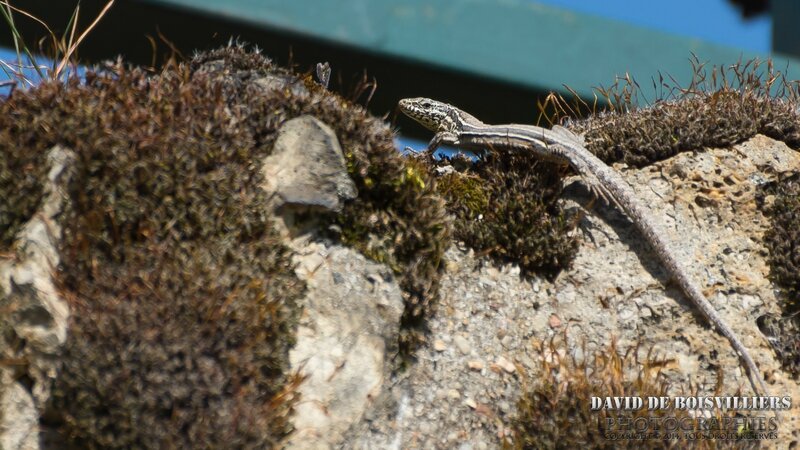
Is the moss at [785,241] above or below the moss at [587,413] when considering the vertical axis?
above

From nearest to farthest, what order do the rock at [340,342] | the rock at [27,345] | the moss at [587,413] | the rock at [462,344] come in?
the rock at [27,345] < the rock at [340,342] < the moss at [587,413] < the rock at [462,344]

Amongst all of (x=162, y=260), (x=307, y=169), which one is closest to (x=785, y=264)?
(x=307, y=169)

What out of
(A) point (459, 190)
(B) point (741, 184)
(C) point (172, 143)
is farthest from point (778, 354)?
(C) point (172, 143)

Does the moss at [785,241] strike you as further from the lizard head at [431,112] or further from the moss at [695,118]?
the lizard head at [431,112]

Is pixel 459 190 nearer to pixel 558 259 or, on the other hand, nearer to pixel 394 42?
pixel 558 259

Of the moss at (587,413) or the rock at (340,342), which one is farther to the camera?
the moss at (587,413)

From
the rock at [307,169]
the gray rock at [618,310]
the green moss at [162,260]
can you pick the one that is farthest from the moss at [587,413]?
the rock at [307,169]

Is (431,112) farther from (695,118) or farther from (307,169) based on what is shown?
(307,169)
